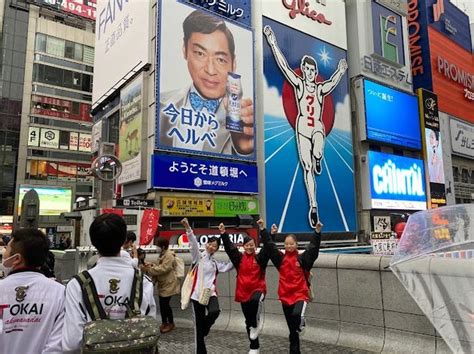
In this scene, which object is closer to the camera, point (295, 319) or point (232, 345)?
point (295, 319)

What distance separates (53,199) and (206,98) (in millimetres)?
31881

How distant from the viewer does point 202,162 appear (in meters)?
22.2

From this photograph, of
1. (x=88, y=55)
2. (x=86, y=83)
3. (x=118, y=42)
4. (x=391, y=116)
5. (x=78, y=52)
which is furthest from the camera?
(x=88, y=55)

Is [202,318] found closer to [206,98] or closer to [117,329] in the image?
[117,329]

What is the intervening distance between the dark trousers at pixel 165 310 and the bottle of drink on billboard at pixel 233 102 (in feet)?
53.2

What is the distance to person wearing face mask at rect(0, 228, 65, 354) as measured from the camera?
2.49 m

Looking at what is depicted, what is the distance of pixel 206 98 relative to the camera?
22.9m

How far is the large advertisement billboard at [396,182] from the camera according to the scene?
1241 inches

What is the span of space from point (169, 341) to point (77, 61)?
2029 inches

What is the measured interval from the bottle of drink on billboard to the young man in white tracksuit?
826 inches

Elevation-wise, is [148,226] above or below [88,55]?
below

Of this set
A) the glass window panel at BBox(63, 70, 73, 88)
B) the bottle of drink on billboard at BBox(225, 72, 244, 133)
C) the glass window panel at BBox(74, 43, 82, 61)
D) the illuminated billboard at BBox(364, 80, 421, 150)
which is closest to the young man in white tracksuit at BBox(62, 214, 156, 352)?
the bottle of drink on billboard at BBox(225, 72, 244, 133)

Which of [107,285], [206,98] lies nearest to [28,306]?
[107,285]

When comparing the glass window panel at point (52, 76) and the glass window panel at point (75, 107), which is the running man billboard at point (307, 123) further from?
the glass window panel at point (52, 76)
